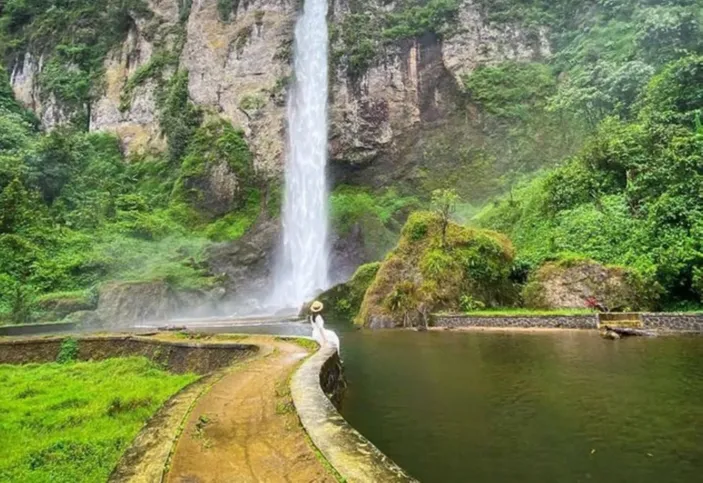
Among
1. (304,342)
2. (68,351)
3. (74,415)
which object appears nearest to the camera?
(74,415)

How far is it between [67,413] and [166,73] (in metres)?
50.9

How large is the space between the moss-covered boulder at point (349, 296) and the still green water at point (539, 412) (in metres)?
15.3

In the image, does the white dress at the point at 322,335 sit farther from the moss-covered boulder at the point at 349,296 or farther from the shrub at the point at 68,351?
the moss-covered boulder at the point at 349,296

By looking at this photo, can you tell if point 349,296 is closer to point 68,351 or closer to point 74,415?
point 68,351

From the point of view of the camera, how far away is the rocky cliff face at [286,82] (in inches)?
1770

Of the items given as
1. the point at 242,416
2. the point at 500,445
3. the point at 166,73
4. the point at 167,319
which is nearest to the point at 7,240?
the point at 167,319

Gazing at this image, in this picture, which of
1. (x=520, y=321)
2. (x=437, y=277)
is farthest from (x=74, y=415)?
(x=437, y=277)

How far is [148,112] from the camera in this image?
169ft

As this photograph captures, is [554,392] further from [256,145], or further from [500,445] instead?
[256,145]

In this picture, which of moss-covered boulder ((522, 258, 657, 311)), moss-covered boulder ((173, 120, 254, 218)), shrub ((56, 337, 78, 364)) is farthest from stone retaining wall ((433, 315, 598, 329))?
moss-covered boulder ((173, 120, 254, 218))

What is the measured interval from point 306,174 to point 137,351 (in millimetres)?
30097

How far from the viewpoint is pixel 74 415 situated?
25.6ft

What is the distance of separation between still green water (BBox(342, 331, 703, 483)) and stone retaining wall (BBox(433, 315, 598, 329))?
4.60 meters

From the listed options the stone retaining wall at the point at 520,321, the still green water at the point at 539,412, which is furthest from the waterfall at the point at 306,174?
the still green water at the point at 539,412
